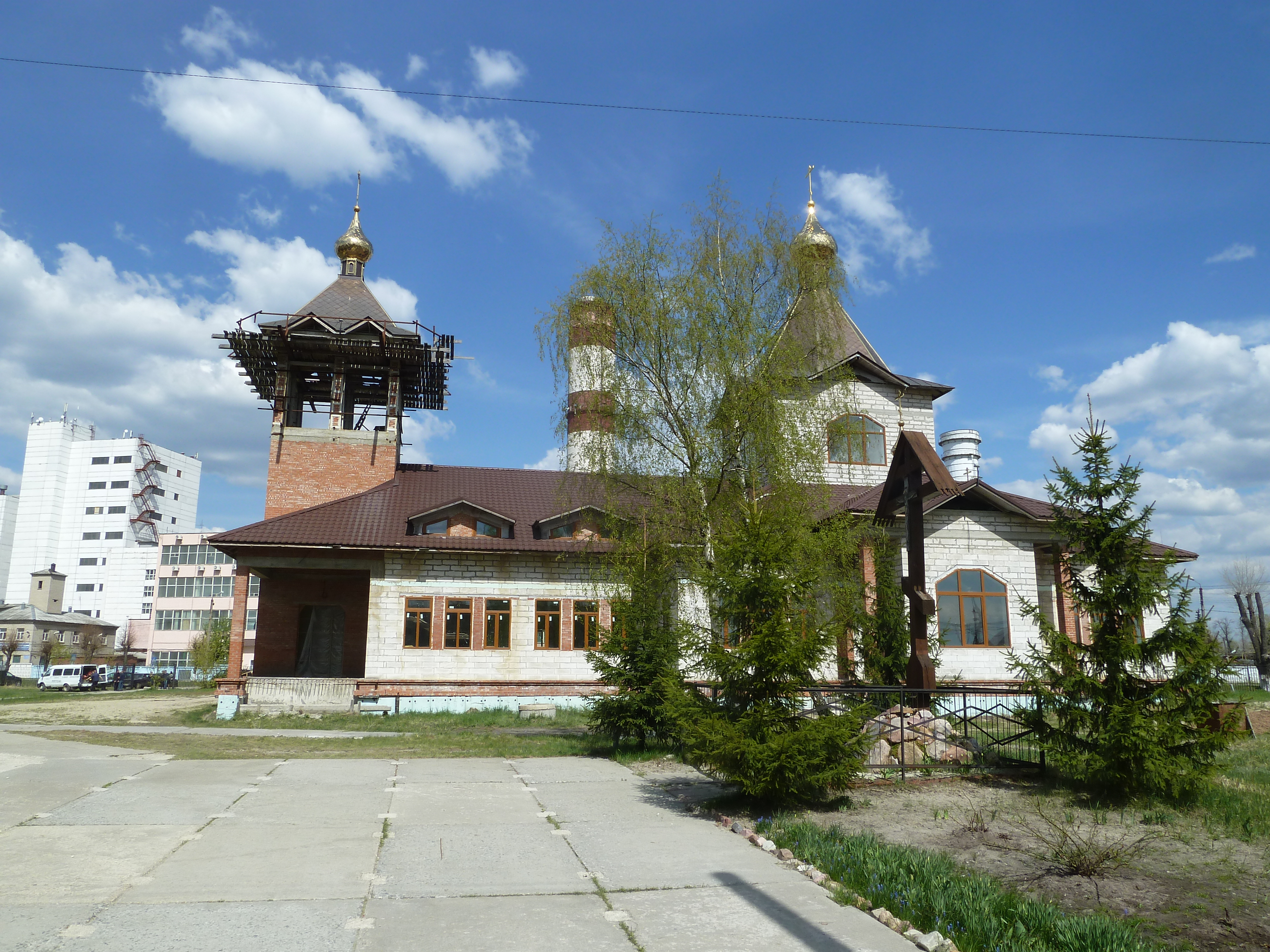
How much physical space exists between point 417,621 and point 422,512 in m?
3.19

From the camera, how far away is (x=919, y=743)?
39.5 ft

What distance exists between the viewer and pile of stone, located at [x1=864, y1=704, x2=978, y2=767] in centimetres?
1190

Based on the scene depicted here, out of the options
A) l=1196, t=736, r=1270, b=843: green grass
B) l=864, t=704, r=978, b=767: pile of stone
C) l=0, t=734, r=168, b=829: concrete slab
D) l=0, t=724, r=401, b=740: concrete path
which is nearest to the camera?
l=1196, t=736, r=1270, b=843: green grass

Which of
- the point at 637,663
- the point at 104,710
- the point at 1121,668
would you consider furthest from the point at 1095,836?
the point at 104,710

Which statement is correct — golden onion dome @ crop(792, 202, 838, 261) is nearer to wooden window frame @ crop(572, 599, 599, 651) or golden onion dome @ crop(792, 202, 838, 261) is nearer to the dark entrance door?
wooden window frame @ crop(572, 599, 599, 651)

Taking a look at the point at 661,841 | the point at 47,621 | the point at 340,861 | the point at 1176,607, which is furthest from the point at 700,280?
the point at 47,621

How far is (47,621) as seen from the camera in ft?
243

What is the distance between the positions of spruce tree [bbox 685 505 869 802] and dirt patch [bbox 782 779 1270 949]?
2.10 ft

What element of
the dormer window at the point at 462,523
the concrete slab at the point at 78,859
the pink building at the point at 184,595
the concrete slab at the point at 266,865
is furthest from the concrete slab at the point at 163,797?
the pink building at the point at 184,595

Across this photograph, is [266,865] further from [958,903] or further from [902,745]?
[902,745]

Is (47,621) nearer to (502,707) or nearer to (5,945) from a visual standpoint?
(502,707)

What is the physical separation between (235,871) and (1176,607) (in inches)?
401

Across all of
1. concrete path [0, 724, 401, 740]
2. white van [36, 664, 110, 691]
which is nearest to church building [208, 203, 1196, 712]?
concrete path [0, 724, 401, 740]

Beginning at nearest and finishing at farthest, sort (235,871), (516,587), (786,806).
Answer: (235,871) → (786,806) → (516,587)
